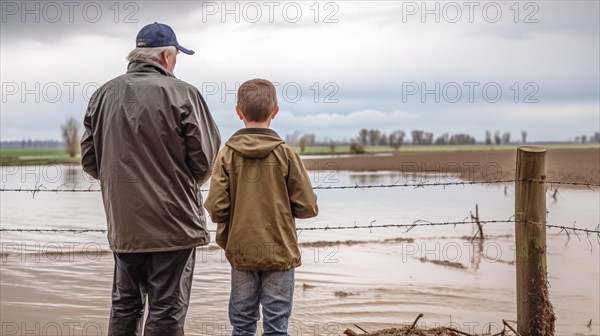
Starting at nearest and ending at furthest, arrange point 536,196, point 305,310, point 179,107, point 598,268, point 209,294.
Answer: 1. point 179,107
2. point 536,196
3. point 305,310
4. point 209,294
5. point 598,268

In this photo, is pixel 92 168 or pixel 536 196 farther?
pixel 536 196

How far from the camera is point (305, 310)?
19.3 ft

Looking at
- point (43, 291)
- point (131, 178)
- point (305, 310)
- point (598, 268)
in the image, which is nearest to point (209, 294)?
point (305, 310)

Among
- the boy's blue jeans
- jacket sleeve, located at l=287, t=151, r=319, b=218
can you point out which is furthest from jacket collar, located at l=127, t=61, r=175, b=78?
the boy's blue jeans

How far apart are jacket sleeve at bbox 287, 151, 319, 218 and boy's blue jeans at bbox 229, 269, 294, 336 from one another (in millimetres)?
308

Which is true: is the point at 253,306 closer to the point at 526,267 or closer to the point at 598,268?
the point at 526,267

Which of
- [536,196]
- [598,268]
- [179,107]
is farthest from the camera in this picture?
[598,268]

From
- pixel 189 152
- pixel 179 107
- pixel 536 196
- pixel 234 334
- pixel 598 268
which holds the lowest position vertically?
pixel 598 268

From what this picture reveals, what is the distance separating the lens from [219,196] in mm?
3123

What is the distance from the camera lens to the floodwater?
5.59m

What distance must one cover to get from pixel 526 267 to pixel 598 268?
432cm

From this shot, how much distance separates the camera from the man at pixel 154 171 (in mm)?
3092

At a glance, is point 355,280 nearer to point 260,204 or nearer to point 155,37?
point 260,204

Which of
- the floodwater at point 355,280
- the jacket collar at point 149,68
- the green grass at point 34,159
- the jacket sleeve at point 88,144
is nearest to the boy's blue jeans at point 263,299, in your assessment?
the jacket sleeve at point 88,144
